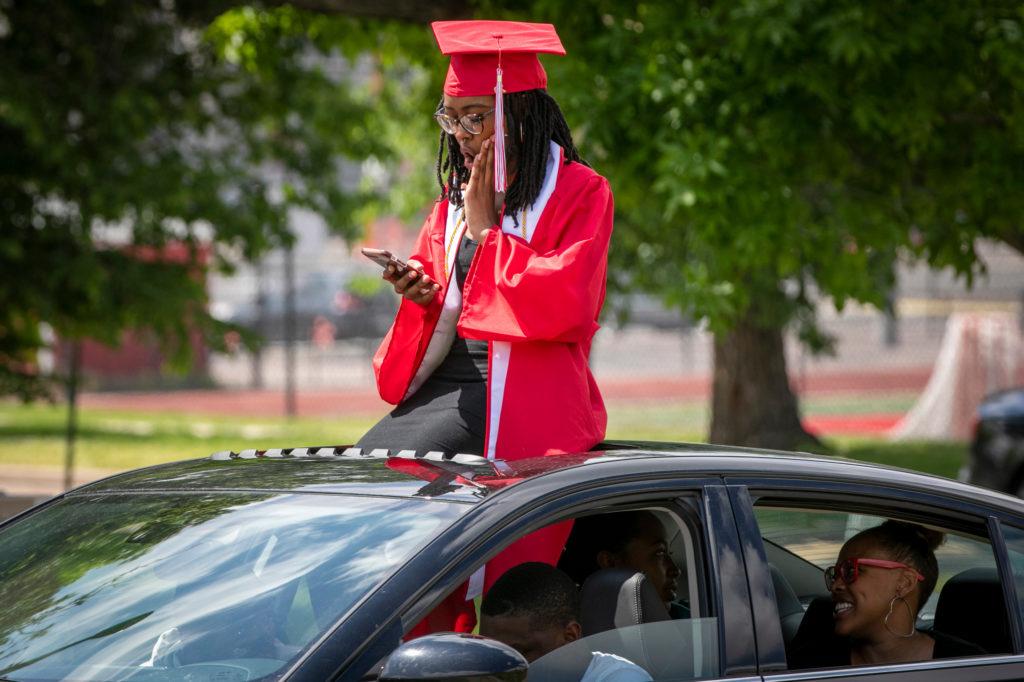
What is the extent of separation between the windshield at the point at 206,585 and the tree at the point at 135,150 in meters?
8.08

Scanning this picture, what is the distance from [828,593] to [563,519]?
106cm

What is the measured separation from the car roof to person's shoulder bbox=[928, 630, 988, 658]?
1.09 feet

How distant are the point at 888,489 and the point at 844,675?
0.43 m

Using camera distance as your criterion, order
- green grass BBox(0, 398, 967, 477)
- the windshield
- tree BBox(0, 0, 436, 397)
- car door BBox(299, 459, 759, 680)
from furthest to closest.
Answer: green grass BBox(0, 398, 967, 477) < tree BBox(0, 0, 436, 397) < the windshield < car door BBox(299, 459, 759, 680)

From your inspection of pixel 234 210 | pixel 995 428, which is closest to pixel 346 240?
pixel 234 210

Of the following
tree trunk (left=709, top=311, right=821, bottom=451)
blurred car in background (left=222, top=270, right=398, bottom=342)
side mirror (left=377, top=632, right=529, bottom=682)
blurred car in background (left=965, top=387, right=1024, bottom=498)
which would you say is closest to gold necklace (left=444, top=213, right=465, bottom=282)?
side mirror (left=377, top=632, right=529, bottom=682)

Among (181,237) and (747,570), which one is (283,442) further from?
(747,570)

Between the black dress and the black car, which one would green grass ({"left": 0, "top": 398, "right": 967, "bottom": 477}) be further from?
the black car

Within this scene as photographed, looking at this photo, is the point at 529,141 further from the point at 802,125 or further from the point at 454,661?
the point at 802,125

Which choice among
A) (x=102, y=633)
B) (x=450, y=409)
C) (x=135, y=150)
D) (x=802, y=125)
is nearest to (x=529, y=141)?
(x=450, y=409)

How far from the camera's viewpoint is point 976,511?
346cm

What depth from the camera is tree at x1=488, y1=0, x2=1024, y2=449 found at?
291 inches

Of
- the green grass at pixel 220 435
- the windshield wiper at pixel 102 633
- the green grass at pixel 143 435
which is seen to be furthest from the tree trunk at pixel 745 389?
the windshield wiper at pixel 102 633

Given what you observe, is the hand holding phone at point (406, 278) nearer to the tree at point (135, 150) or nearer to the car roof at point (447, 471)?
the car roof at point (447, 471)
